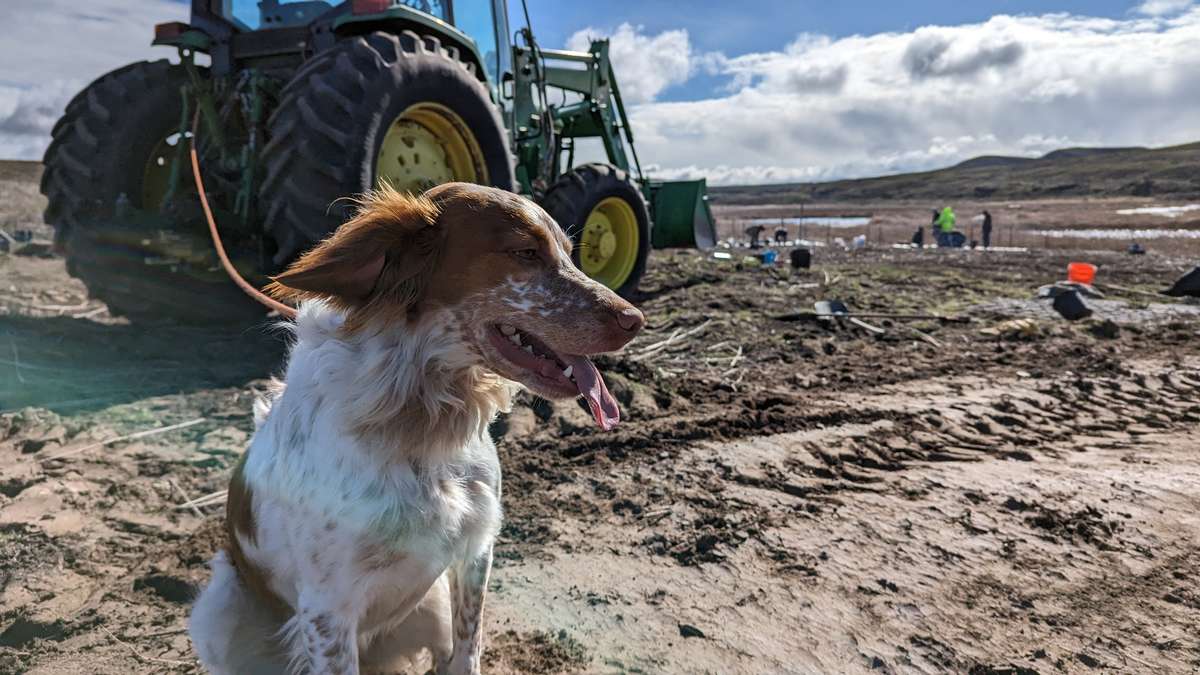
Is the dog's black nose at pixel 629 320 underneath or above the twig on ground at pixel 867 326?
above

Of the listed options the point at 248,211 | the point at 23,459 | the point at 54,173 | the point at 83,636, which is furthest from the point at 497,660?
the point at 54,173

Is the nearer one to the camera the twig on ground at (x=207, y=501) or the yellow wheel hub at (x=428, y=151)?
the twig on ground at (x=207, y=501)

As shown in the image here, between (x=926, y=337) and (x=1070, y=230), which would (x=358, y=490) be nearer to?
(x=926, y=337)

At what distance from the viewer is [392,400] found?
207 cm

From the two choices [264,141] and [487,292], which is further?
[264,141]

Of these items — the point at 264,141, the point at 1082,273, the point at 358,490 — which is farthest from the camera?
the point at 1082,273

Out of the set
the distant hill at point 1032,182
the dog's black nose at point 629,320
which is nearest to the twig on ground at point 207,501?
the dog's black nose at point 629,320

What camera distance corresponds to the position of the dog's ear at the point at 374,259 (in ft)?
6.54

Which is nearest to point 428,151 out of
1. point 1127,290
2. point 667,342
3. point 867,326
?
point 667,342

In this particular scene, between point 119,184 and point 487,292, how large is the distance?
20.7 feet

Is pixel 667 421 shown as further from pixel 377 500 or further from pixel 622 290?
pixel 622 290

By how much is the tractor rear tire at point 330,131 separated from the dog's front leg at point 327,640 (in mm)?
3435

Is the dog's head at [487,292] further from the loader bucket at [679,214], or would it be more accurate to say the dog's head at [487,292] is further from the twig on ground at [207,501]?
the loader bucket at [679,214]

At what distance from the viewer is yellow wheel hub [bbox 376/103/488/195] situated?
5.71m
